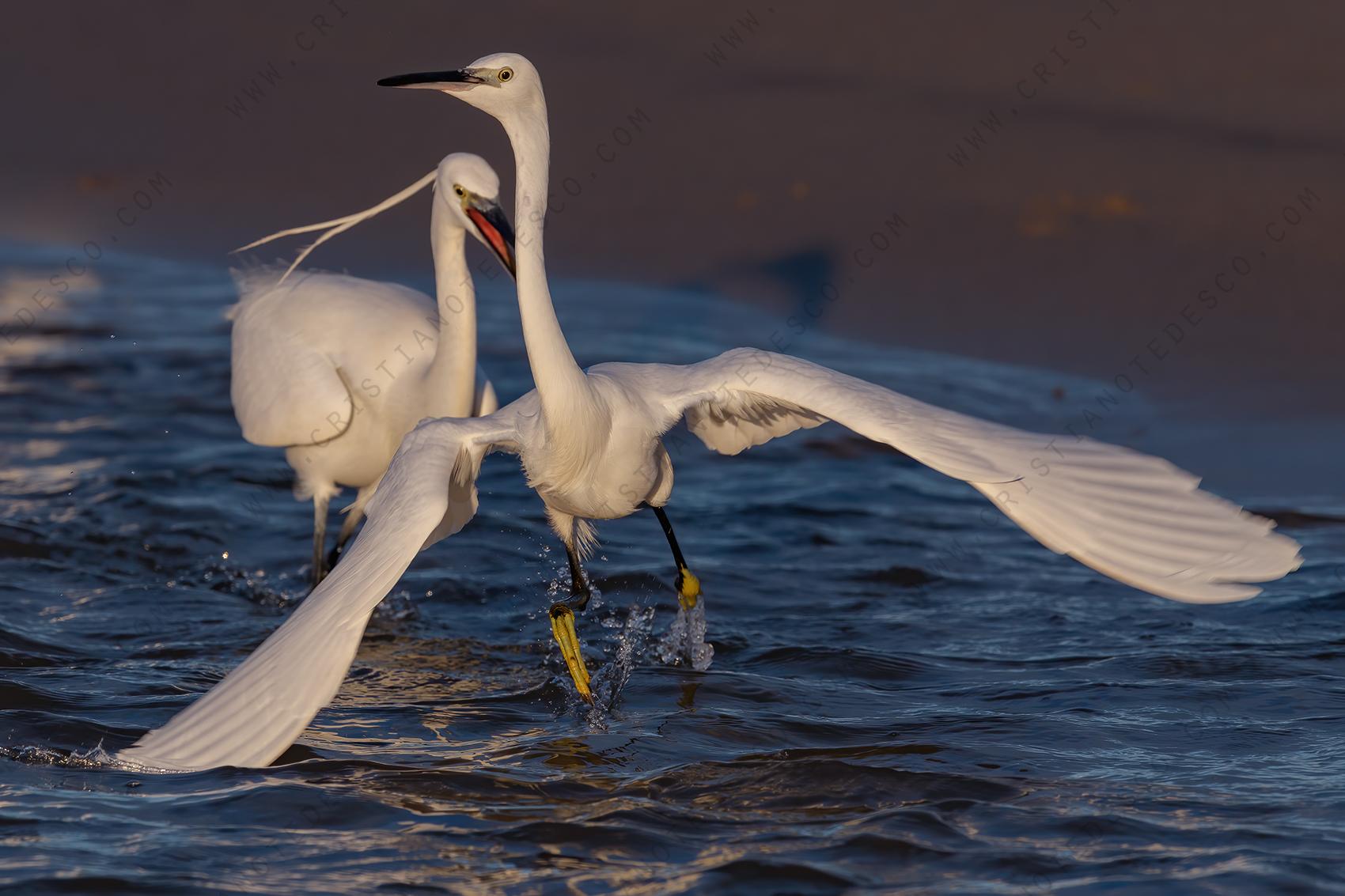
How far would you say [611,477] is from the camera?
21.2ft

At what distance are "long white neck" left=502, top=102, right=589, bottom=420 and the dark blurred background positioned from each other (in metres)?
5.15

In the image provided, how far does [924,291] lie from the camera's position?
1210 centimetres

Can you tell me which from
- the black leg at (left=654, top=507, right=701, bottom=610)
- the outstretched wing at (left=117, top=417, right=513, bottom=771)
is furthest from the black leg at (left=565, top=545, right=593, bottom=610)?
the outstretched wing at (left=117, top=417, right=513, bottom=771)

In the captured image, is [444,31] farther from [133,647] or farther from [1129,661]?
[1129,661]

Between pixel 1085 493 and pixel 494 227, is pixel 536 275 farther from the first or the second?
pixel 1085 493

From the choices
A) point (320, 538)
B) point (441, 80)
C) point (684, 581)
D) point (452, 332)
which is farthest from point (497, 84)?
point (320, 538)

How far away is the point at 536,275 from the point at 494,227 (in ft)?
4.82

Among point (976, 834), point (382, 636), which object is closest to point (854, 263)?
point (382, 636)

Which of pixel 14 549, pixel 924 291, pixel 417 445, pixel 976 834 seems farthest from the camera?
pixel 924 291

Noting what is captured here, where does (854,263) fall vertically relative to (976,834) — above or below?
above

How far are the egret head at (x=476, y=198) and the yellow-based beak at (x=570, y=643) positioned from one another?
1.64 metres

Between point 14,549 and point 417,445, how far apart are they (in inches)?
140

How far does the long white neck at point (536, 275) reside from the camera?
19.5 feet

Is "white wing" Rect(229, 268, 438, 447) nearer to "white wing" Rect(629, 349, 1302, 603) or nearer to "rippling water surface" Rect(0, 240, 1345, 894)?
"rippling water surface" Rect(0, 240, 1345, 894)
